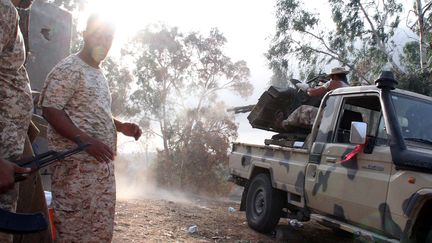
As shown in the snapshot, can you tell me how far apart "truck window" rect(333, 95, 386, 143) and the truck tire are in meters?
1.41

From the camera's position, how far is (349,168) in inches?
178

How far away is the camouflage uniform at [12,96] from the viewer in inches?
73.7

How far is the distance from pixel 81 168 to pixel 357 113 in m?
3.65

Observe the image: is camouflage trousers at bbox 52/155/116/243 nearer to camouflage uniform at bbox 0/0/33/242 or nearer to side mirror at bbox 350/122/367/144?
camouflage uniform at bbox 0/0/33/242

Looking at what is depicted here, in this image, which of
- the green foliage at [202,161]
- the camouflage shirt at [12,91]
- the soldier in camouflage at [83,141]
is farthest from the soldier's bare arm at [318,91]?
the green foliage at [202,161]

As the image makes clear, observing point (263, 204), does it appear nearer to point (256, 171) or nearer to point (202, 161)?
point (256, 171)

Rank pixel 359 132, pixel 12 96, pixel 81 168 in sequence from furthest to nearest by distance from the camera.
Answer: pixel 359 132 → pixel 81 168 → pixel 12 96

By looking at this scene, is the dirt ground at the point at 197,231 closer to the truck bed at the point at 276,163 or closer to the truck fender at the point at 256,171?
the truck fender at the point at 256,171

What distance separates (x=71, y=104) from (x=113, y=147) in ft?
1.11

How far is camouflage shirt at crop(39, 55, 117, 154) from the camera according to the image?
8.11ft

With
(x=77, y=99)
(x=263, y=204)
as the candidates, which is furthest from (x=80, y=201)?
(x=263, y=204)

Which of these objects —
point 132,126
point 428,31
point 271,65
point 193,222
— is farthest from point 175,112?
→ point 132,126

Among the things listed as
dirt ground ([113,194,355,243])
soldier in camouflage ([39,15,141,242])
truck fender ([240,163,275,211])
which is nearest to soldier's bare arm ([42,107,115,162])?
soldier in camouflage ([39,15,141,242])

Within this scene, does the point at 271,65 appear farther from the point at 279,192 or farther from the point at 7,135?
the point at 7,135
